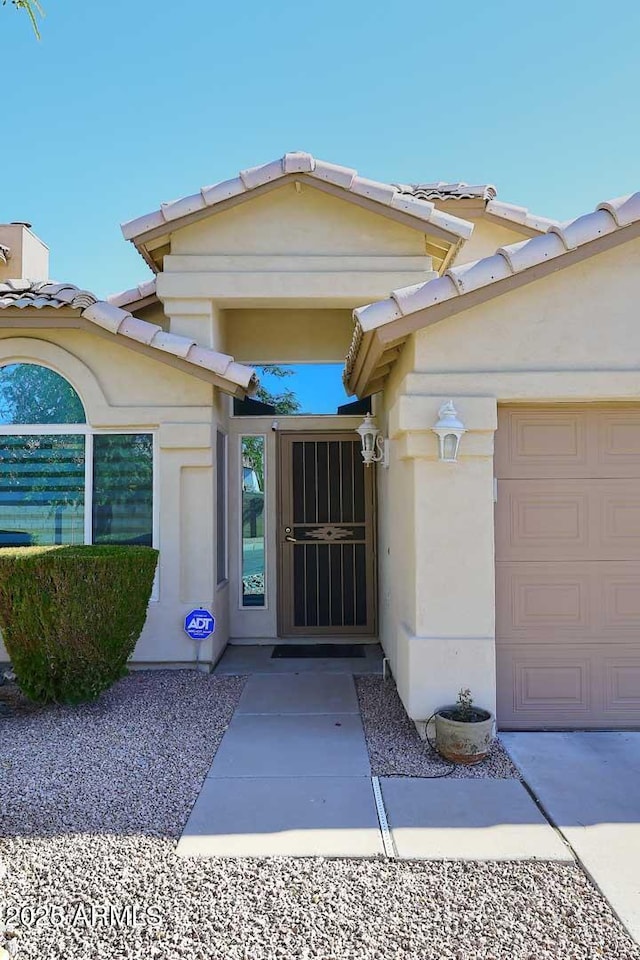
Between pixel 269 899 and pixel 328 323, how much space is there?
7961 mm

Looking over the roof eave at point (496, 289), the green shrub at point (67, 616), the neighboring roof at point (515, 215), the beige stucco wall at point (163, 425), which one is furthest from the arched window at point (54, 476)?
the neighboring roof at point (515, 215)

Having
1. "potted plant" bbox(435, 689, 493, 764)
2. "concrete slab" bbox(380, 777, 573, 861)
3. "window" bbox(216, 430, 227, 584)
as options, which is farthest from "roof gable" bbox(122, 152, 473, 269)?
"concrete slab" bbox(380, 777, 573, 861)

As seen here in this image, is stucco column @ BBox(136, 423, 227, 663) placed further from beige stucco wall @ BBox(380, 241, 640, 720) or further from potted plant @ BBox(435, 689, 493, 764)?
potted plant @ BBox(435, 689, 493, 764)

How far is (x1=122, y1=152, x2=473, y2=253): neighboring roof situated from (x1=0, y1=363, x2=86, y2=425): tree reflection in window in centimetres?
204

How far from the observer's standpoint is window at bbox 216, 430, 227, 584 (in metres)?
8.87

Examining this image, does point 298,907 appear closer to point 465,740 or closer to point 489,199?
point 465,740

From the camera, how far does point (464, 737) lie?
5305mm

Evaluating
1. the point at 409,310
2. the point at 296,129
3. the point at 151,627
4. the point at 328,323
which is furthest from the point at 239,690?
the point at 296,129

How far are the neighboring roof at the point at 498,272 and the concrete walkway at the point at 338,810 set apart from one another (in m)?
3.52

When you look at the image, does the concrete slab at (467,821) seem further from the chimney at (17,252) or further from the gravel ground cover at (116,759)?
the chimney at (17,252)

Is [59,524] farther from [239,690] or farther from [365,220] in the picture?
[365,220]

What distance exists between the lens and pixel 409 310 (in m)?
5.55

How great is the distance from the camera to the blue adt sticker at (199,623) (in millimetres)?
8086

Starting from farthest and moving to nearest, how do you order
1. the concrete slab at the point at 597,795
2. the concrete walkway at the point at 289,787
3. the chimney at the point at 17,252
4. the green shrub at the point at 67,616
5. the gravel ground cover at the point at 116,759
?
the chimney at the point at 17,252
the green shrub at the point at 67,616
the gravel ground cover at the point at 116,759
the concrete walkway at the point at 289,787
the concrete slab at the point at 597,795
